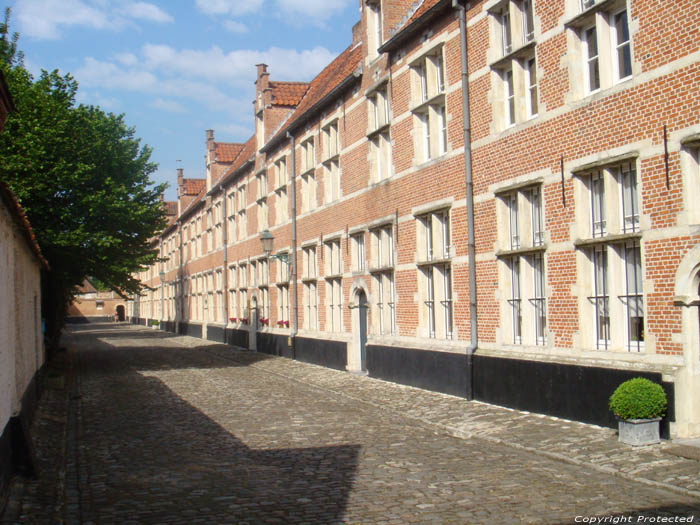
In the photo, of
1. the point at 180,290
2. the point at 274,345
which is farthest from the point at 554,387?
the point at 180,290

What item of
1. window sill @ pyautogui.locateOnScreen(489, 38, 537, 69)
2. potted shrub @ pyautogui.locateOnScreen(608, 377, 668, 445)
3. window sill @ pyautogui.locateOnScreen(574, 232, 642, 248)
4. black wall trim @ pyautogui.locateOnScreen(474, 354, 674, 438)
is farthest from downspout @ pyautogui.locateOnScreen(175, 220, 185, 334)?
potted shrub @ pyautogui.locateOnScreen(608, 377, 668, 445)

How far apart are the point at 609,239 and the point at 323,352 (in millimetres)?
13511

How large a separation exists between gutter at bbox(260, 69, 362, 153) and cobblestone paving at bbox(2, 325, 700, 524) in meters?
9.02

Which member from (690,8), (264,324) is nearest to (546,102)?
(690,8)

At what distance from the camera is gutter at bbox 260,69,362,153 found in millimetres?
20234

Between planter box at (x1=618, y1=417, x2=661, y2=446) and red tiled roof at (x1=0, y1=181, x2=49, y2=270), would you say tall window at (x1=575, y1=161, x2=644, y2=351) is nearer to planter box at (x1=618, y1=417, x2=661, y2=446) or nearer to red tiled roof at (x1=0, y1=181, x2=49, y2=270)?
planter box at (x1=618, y1=417, x2=661, y2=446)

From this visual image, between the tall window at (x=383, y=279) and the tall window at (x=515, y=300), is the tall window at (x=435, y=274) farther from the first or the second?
the tall window at (x=515, y=300)

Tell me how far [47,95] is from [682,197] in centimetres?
1828

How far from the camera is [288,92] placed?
3103 cm

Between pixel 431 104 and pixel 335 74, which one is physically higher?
pixel 335 74

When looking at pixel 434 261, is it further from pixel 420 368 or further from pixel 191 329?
pixel 191 329

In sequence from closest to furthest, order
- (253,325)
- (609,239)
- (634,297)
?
(634,297) → (609,239) → (253,325)

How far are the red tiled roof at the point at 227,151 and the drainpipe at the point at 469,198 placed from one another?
97.3 ft

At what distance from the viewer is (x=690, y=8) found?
9242 mm
